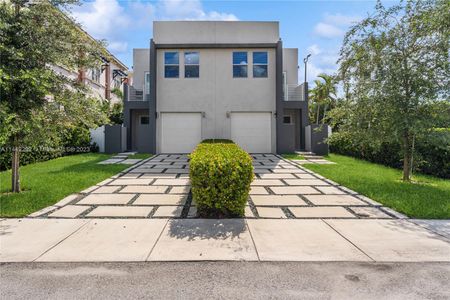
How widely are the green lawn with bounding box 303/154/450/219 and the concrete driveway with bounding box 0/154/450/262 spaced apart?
0.39m

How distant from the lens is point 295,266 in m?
3.33

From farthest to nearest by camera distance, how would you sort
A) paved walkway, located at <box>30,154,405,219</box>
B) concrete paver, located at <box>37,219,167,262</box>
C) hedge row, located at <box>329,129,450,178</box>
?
hedge row, located at <box>329,129,450,178</box>
paved walkway, located at <box>30,154,405,219</box>
concrete paver, located at <box>37,219,167,262</box>

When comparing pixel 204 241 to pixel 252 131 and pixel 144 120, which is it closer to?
pixel 252 131

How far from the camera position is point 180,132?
16.1m

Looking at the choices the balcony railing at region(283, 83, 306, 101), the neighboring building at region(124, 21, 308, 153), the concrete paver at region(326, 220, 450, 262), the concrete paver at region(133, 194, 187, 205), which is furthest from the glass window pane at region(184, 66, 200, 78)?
the concrete paver at region(326, 220, 450, 262)

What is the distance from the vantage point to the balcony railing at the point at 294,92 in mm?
A: 17061

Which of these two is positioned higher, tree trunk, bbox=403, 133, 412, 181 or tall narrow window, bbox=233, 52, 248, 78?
tall narrow window, bbox=233, 52, 248, 78

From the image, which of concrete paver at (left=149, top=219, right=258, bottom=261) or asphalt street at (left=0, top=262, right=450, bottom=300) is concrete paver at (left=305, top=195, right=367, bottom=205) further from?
asphalt street at (left=0, top=262, right=450, bottom=300)

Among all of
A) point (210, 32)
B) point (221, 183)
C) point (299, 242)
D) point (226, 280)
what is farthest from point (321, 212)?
point (210, 32)

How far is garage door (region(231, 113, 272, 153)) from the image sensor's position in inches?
630

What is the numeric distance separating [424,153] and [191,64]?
462 inches

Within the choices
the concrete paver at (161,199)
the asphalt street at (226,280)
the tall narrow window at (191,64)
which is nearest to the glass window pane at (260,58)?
the tall narrow window at (191,64)

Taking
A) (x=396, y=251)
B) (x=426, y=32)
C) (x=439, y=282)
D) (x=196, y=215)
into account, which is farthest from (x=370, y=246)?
(x=426, y=32)

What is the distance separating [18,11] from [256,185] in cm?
705
